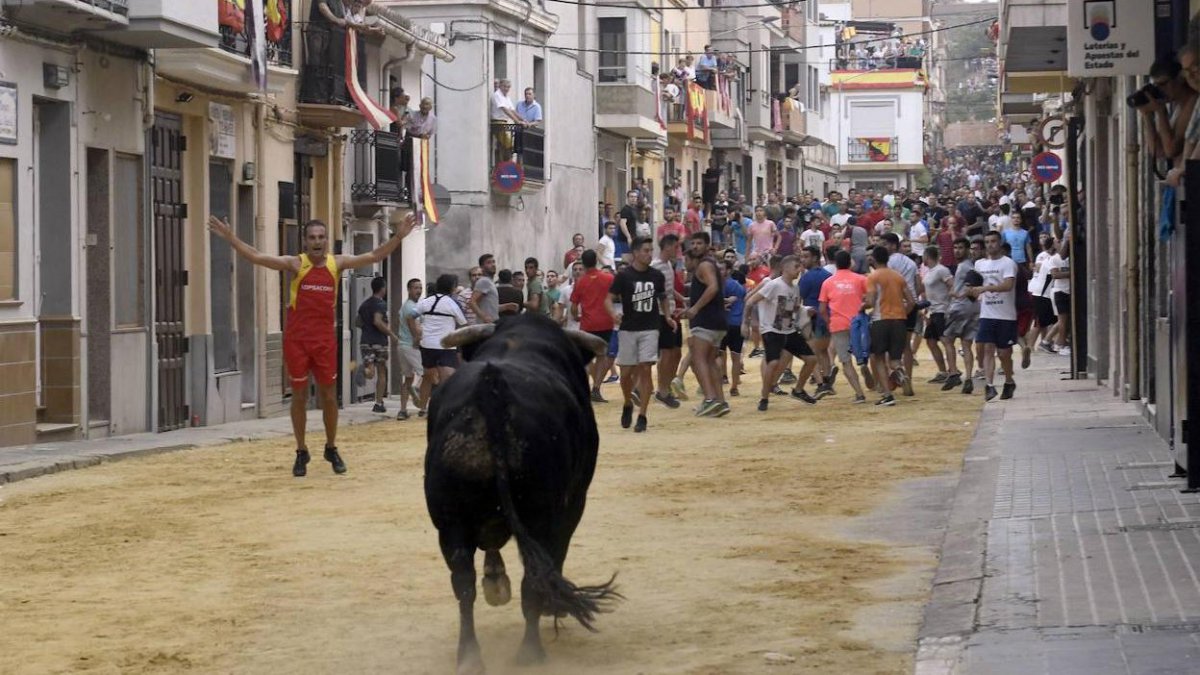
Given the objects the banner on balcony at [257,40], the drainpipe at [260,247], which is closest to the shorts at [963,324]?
the drainpipe at [260,247]

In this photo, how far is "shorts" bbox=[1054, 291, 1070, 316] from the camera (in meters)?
29.7

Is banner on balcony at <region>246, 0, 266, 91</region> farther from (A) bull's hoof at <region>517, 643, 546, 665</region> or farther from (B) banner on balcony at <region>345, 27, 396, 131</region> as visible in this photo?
(A) bull's hoof at <region>517, 643, 546, 665</region>

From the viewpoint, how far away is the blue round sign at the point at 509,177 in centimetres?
3941

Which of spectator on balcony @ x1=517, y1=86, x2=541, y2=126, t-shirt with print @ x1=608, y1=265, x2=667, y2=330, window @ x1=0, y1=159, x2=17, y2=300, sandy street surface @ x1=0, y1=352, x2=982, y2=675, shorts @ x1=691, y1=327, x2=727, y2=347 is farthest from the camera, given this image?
spectator on balcony @ x1=517, y1=86, x2=541, y2=126

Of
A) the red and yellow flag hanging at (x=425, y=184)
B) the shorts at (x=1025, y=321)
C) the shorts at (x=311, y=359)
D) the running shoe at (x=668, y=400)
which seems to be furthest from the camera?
the red and yellow flag hanging at (x=425, y=184)

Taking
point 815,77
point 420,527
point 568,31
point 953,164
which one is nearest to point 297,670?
point 420,527

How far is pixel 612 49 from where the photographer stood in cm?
5097

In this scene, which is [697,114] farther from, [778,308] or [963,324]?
[778,308]

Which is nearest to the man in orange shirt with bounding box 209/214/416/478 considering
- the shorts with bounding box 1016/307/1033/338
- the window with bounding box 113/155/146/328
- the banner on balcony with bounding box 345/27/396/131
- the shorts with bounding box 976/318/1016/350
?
the window with bounding box 113/155/146/328

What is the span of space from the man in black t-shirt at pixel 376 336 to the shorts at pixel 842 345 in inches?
214

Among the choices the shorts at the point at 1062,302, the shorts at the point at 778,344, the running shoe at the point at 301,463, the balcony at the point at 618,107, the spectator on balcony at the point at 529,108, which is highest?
the balcony at the point at 618,107

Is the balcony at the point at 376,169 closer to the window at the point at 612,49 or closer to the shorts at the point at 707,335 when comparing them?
the shorts at the point at 707,335

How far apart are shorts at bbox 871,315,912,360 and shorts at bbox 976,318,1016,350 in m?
1.25

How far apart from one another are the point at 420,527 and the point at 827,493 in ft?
10.3
